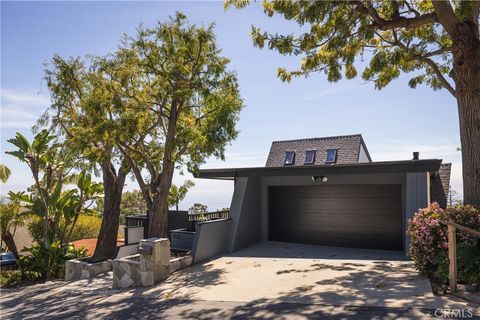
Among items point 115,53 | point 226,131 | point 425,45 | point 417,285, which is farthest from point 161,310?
point 425,45

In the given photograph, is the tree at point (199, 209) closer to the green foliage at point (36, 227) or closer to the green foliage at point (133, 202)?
the green foliage at point (36, 227)

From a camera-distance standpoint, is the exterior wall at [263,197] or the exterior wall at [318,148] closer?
the exterior wall at [263,197]

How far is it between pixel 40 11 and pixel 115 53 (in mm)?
2528

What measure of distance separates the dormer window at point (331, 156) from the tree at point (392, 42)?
9.91 meters

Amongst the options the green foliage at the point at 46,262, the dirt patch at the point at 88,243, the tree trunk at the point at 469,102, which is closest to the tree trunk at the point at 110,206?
the green foliage at the point at 46,262

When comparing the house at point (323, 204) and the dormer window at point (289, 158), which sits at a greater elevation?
the dormer window at point (289, 158)

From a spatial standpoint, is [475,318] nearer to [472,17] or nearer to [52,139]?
[472,17]

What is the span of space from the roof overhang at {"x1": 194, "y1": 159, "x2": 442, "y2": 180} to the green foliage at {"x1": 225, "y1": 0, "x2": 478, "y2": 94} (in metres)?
2.54

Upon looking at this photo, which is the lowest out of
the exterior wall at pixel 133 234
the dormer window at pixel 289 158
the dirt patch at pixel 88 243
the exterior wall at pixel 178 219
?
the dirt patch at pixel 88 243

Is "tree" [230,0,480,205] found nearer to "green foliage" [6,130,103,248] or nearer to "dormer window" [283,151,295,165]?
"green foliage" [6,130,103,248]

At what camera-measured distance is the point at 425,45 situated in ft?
37.9

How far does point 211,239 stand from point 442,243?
6.92m

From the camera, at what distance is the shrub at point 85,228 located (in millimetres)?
19094

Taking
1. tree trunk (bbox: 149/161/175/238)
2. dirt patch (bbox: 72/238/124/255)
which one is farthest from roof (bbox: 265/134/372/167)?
tree trunk (bbox: 149/161/175/238)
